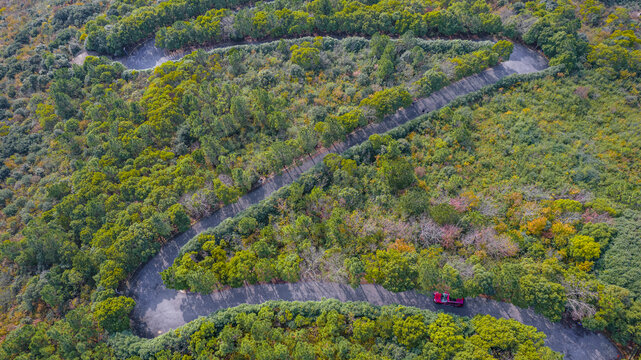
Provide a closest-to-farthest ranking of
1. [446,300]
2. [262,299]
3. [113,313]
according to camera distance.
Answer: [113,313] < [446,300] < [262,299]

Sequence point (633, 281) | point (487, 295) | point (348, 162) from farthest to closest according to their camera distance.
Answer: point (348, 162) → point (487, 295) → point (633, 281)

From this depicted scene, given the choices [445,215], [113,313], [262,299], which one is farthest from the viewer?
[445,215]

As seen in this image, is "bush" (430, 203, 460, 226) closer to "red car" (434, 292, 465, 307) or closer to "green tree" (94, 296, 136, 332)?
"red car" (434, 292, 465, 307)

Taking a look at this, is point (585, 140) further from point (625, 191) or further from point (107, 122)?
point (107, 122)

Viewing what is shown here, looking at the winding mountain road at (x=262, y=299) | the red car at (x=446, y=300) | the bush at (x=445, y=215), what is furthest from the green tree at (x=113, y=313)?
the bush at (x=445, y=215)

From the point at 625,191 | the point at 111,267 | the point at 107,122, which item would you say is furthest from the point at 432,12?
the point at 111,267

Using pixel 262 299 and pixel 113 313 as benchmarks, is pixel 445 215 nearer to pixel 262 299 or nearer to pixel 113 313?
pixel 262 299

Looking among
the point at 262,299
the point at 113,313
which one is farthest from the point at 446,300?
the point at 113,313

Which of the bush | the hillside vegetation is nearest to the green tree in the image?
the hillside vegetation

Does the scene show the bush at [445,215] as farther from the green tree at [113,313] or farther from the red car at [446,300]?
the green tree at [113,313]
